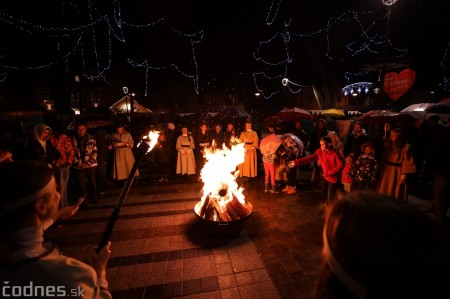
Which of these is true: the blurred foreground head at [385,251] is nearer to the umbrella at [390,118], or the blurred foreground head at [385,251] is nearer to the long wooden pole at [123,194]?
the long wooden pole at [123,194]

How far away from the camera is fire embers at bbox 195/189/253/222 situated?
539cm

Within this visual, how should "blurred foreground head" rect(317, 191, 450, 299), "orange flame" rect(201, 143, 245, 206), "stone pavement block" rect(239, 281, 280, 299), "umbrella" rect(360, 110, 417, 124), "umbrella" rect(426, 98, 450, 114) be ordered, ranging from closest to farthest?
1. "blurred foreground head" rect(317, 191, 450, 299)
2. "stone pavement block" rect(239, 281, 280, 299)
3. "orange flame" rect(201, 143, 245, 206)
4. "umbrella" rect(360, 110, 417, 124)
5. "umbrella" rect(426, 98, 450, 114)

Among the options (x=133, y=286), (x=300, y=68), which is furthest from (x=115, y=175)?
(x=300, y=68)

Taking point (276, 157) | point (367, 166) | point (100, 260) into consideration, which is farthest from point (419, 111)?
point (100, 260)

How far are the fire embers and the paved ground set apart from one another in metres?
0.41

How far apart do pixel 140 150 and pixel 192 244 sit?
3896 millimetres

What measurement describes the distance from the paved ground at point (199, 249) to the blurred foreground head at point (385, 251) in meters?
3.22

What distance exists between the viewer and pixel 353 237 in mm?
1000

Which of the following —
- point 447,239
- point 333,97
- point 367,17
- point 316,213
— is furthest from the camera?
point 333,97

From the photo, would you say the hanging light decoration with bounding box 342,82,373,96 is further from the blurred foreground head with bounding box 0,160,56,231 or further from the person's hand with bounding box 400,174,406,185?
the blurred foreground head with bounding box 0,160,56,231

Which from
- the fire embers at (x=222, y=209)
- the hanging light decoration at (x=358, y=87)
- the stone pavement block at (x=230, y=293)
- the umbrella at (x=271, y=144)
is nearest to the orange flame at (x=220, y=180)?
the fire embers at (x=222, y=209)

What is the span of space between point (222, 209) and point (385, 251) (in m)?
4.71

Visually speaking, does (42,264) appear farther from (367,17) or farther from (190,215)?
(367,17)

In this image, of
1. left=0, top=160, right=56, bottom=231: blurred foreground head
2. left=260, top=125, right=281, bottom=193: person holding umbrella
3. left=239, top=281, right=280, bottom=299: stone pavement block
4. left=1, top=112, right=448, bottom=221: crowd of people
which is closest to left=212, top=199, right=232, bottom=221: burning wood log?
left=239, top=281, right=280, bottom=299: stone pavement block
